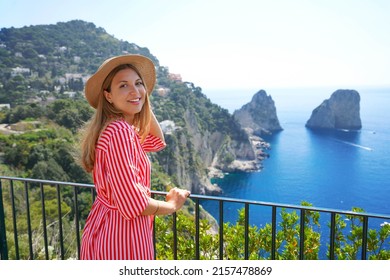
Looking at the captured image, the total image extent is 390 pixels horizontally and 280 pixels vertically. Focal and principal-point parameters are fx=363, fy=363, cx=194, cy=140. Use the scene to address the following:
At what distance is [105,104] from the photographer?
1.38 m

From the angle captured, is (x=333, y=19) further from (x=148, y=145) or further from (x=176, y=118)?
(x=148, y=145)

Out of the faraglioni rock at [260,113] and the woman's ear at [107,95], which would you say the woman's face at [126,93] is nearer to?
the woman's ear at [107,95]

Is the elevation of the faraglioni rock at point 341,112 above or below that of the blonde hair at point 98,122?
below

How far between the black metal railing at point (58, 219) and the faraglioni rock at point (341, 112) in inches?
2647

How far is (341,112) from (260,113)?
55.7ft

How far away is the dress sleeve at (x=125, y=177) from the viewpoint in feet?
3.84

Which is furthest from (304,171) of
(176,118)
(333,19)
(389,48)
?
(389,48)

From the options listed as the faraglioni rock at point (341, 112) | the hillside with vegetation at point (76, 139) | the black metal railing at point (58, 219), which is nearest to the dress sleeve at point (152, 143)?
the black metal railing at point (58, 219)

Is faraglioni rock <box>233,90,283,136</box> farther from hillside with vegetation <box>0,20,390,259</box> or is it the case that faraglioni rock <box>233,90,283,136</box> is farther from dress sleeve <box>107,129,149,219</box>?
dress sleeve <box>107,129,149,219</box>

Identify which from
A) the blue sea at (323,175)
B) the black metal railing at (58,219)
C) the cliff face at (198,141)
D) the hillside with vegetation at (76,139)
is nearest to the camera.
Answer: the black metal railing at (58,219)

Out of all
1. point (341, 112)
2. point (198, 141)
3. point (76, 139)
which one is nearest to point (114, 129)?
point (76, 139)

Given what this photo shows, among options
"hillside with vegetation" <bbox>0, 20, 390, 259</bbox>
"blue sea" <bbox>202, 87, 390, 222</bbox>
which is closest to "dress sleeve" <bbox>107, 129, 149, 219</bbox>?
A: "hillside with vegetation" <bbox>0, 20, 390, 259</bbox>

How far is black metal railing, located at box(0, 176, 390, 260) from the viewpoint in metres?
1.62
